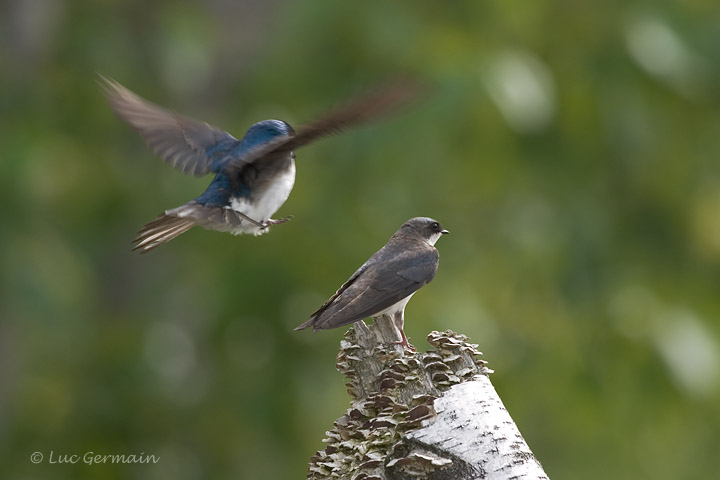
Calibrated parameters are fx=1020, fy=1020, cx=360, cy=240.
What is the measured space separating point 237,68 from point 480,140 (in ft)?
16.7

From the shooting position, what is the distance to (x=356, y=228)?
30.1ft

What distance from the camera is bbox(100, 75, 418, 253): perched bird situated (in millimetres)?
3199

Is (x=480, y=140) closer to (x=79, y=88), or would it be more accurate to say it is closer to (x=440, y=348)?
(x=79, y=88)

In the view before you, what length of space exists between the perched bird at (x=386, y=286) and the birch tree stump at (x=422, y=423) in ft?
0.40

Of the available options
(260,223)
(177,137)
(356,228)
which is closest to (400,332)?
(260,223)

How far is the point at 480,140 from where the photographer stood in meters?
9.30

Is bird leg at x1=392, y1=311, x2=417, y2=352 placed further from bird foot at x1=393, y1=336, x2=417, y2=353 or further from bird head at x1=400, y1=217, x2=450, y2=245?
bird head at x1=400, y1=217, x2=450, y2=245

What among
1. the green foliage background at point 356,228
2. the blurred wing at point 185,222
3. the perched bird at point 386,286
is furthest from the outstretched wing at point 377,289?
the green foliage background at point 356,228

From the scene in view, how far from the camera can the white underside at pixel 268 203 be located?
3830mm

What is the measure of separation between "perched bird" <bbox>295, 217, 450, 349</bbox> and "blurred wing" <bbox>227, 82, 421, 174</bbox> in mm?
801

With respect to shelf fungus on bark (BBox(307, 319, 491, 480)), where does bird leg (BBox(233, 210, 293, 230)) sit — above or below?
above

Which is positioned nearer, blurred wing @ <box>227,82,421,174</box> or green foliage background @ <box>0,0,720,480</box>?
blurred wing @ <box>227,82,421,174</box>

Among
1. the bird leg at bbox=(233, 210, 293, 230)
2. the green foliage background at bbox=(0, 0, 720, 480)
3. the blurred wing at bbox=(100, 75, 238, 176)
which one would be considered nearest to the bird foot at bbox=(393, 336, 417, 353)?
the bird leg at bbox=(233, 210, 293, 230)

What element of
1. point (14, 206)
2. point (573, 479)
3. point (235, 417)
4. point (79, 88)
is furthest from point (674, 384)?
point (79, 88)
